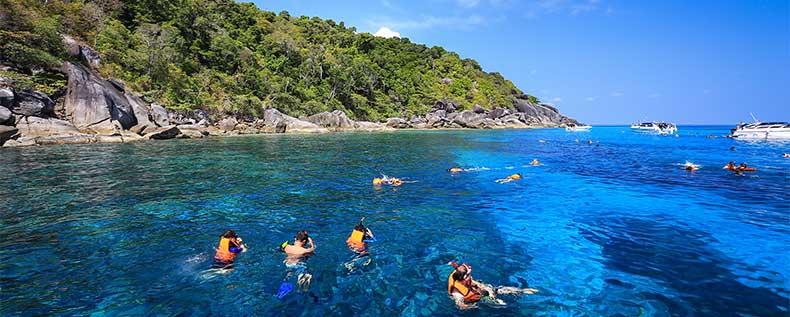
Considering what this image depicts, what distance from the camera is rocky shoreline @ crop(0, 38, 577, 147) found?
34.0 meters

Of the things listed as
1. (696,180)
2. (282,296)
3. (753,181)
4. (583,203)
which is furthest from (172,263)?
(753,181)

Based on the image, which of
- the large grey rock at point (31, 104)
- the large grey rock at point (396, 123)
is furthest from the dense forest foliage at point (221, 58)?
the large grey rock at point (396, 123)

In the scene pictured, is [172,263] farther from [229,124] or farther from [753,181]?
[229,124]

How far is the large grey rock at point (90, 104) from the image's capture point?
39250mm

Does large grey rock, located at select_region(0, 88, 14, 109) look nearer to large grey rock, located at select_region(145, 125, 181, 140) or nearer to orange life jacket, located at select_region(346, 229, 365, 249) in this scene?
large grey rock, located at select_region(145, 125, 181, 140)

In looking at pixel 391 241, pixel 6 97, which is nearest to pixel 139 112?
pixel 6 97

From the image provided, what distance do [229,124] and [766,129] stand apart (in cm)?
8978

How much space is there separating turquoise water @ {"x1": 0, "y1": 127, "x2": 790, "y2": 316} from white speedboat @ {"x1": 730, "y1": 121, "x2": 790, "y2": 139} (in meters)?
55.2

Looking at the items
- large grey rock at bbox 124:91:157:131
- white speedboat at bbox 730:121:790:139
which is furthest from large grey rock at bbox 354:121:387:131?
white speedboat at bbox 730:121:790:139

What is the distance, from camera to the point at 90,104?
129 feet

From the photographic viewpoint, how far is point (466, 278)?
7316 millimetres

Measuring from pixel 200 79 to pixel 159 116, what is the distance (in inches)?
753

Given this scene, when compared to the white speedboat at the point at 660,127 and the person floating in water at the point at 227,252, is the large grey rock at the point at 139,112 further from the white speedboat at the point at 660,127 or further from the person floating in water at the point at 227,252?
the white speedboat at the point at 660,127

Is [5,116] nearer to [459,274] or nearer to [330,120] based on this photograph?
[459,274]
